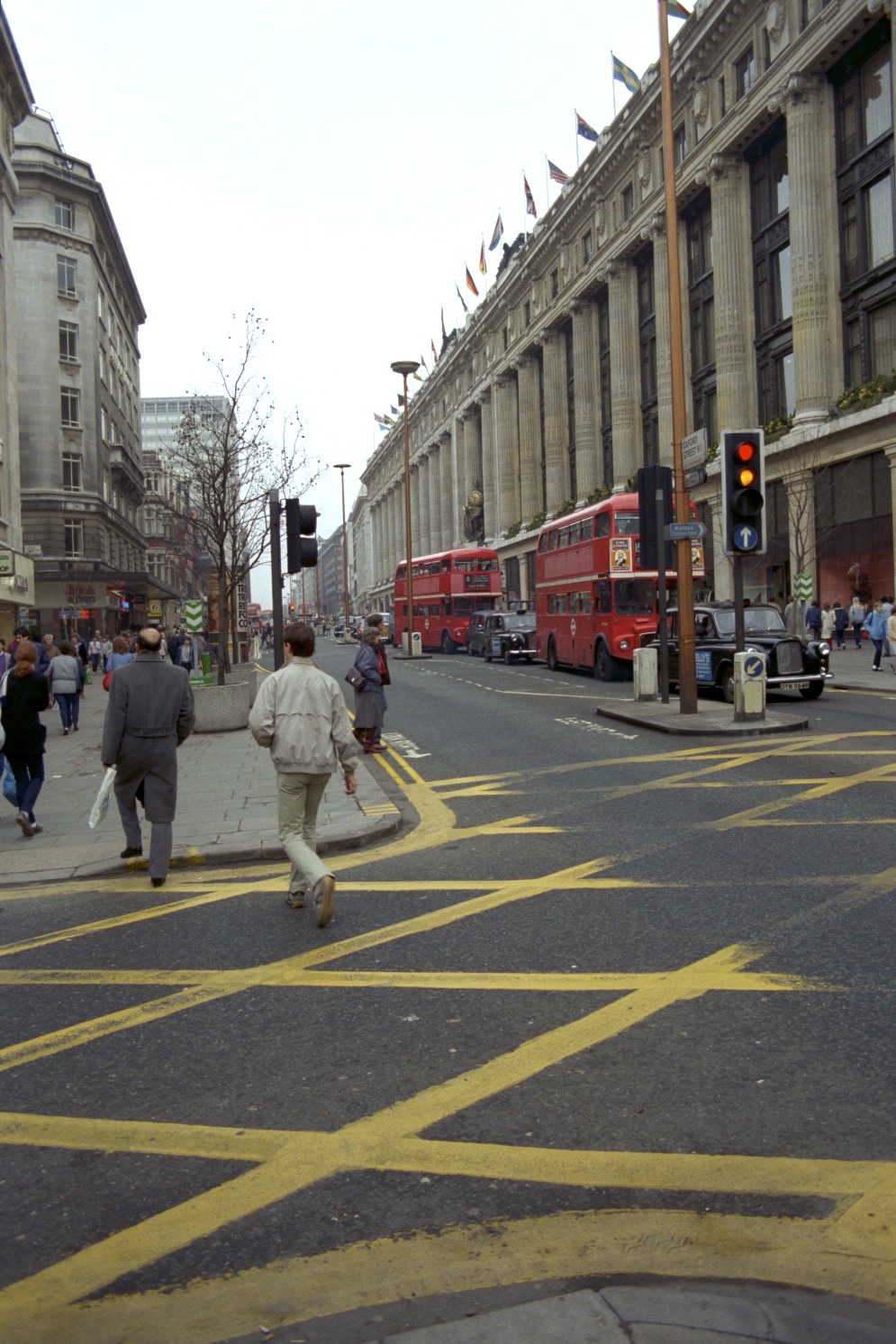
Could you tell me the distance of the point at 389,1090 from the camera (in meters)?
4.19

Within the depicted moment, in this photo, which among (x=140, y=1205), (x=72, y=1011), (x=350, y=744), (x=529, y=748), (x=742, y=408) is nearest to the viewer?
(x=140, y=1205)

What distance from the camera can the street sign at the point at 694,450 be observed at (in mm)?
15727

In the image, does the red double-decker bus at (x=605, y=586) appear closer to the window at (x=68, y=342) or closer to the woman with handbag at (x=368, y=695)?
the woman with handbag at (x=368, y=695)

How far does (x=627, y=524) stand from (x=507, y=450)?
51168 mm

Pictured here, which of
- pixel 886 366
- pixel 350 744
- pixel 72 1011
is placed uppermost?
pixel 886 366

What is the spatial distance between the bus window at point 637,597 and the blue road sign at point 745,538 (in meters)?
11.0

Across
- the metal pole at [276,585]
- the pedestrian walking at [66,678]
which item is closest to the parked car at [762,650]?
the metal pole at [276,585]

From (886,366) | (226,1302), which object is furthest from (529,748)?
(886,366)

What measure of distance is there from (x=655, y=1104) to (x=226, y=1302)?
1636mm

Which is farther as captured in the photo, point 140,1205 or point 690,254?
point 690,254

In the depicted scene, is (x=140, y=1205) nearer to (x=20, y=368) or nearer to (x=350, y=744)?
(x=350, y=744)

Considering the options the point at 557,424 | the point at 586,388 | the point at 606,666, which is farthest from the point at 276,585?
the point at 557,424

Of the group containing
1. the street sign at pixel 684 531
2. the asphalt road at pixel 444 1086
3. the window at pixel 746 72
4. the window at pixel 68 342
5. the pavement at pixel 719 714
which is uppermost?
the window at pixel 746 72

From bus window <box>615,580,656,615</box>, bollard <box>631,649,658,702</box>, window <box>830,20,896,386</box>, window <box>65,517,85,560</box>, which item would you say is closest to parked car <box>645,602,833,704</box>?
bollard <box>631,649,658,702</box>
